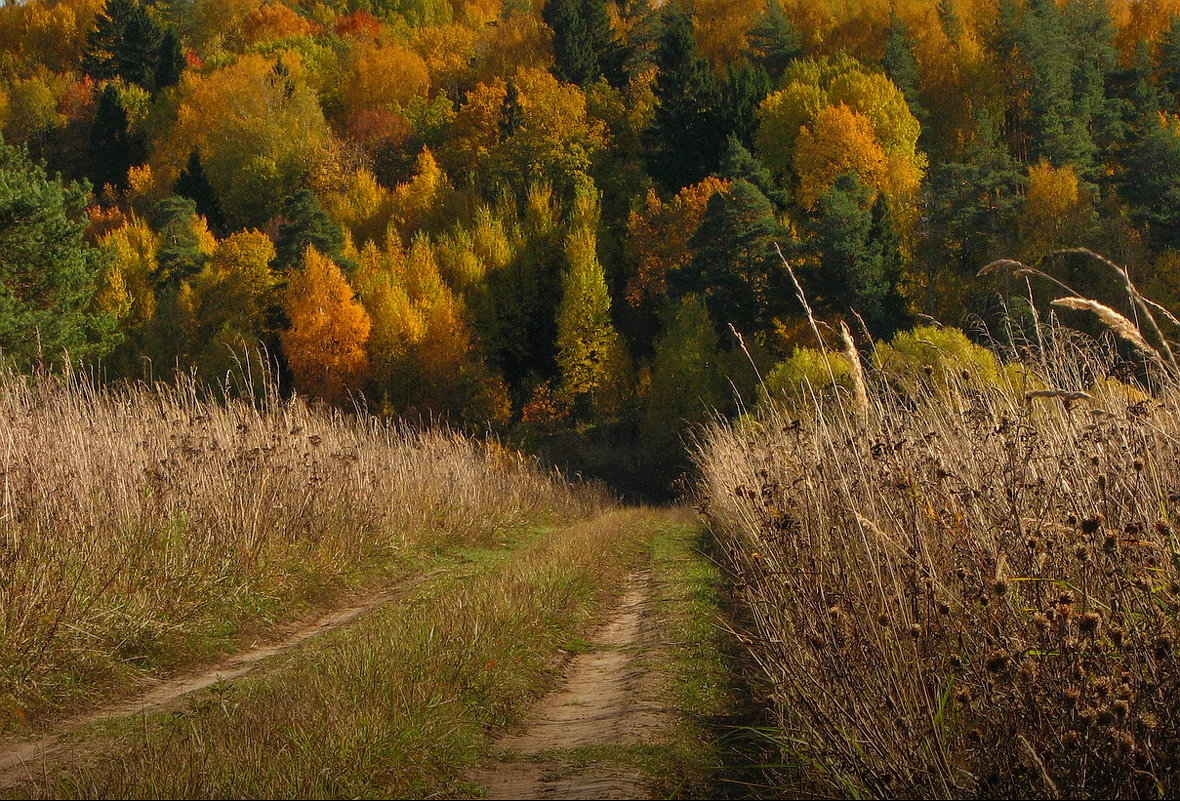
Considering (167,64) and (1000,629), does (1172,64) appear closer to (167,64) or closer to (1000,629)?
(1000,629)

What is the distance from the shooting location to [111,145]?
2872 inches

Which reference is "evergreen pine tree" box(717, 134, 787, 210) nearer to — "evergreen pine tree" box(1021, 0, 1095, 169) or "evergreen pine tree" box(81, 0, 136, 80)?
"evergreen pine tree" box(1021, 0, 1095, 169)

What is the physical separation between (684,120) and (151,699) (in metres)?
55.9

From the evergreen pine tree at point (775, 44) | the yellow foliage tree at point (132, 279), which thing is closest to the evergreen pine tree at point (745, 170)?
the evergreen pine tree at point (775, 44)

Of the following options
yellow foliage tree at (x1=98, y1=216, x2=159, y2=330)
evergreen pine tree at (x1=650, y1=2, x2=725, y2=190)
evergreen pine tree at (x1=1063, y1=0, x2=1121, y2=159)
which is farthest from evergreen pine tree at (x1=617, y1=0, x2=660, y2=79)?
yellow foliage tree at (x1=98, y1=216, x2=159, y2=330)

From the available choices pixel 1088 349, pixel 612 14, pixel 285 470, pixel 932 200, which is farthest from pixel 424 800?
pixel 612 14

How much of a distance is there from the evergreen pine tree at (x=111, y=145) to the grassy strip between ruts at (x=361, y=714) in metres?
72.3

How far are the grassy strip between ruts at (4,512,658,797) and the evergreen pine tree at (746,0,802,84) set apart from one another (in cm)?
7023

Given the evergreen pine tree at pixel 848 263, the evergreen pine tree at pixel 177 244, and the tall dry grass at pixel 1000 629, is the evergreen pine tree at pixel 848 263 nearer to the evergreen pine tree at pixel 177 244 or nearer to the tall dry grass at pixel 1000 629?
the evergreen pine tree at pixel 177 244

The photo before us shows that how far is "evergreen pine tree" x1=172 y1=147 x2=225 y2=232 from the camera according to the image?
63.6 metres

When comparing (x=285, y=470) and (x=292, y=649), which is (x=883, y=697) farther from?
(x=285, y=470)

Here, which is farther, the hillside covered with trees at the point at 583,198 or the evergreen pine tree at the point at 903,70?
the evergreen pine tree at the point at 903,70

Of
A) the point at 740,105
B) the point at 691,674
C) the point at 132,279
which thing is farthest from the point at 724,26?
the point at 691,674

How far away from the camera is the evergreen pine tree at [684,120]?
193 ft
